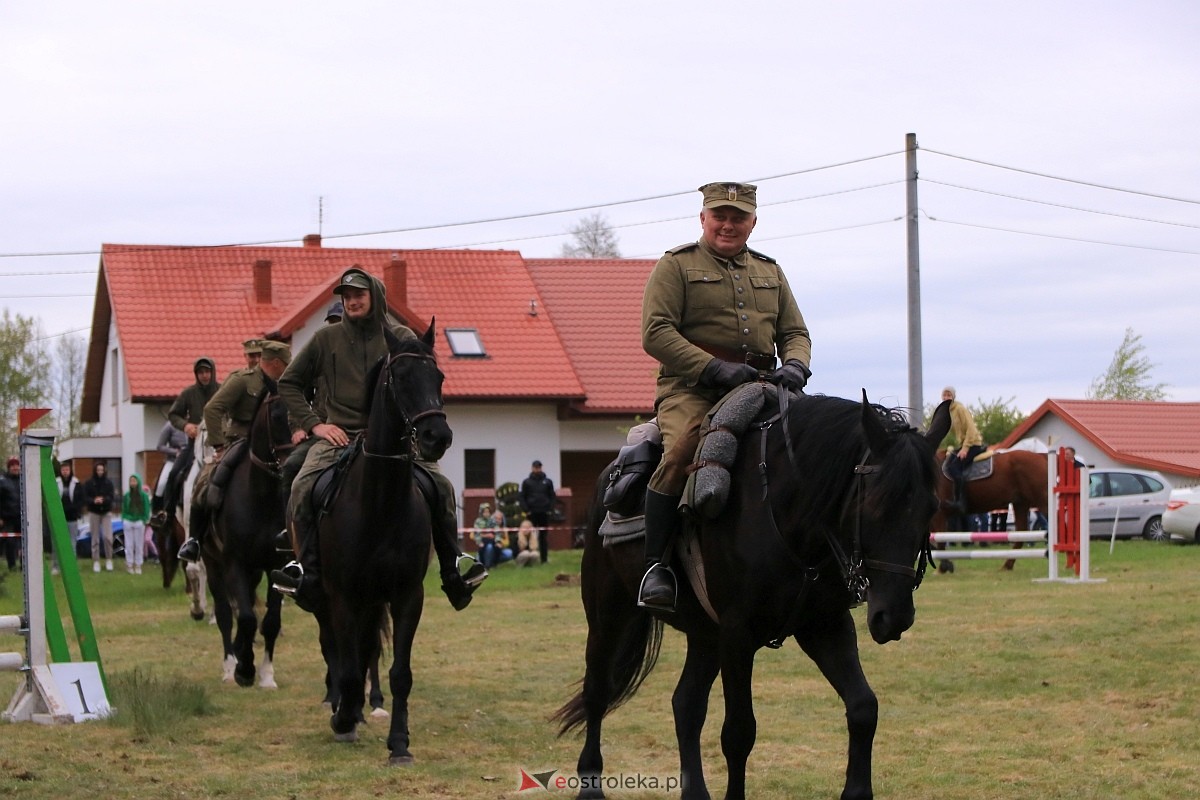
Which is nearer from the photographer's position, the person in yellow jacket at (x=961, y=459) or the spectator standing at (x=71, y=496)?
the person in yellow jacket at (x=961, y=459)

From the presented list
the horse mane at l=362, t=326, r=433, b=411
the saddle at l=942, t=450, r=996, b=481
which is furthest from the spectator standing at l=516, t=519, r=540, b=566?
the horse mane at l=362, t=326, r=433, b=411

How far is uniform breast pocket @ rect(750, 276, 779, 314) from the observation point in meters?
7.31

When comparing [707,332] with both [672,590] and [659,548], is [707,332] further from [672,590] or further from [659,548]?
[672,590]

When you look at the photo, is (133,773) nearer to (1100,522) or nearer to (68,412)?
(1100,522)

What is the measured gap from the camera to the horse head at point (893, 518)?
229 inches

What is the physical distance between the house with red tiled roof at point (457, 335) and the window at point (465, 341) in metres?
0.04

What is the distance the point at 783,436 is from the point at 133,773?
4294 mm

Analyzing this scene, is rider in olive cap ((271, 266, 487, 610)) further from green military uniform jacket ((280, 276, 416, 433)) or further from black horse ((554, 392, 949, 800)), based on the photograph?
black horse ((554, 392, 949, 800))

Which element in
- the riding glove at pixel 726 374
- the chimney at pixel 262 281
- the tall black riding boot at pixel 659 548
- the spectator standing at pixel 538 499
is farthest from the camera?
the chimney at pixel 262 281

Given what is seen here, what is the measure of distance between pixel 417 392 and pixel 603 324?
35.4 meters

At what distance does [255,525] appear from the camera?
12164mm

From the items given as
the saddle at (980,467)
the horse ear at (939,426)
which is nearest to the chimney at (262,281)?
the saddle at (980,467)

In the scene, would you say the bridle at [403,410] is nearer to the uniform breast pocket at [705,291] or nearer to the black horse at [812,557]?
the uniform breast pocket at [705,291]

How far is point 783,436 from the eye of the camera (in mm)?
6629
